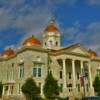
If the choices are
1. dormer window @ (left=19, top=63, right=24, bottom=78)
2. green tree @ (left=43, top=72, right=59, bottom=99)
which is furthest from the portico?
dormer window @ (left=19, top=63, right=24, bottom=78)

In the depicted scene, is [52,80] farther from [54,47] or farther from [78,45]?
[54,47]

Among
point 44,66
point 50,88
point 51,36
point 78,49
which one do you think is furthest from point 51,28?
point 50,88

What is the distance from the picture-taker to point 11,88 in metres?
55.4

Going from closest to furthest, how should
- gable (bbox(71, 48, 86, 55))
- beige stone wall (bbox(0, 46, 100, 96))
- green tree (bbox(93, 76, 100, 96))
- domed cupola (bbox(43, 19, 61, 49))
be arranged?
beige stone wall (bbox(0, 46, 100, 96))
gable (bbox(71, 48, 86, 55))
green tree (bbox(93, 76, 100, 96))
domed cupola (bbox(43, 19, 61, 49))

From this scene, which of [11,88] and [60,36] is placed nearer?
[11,88]

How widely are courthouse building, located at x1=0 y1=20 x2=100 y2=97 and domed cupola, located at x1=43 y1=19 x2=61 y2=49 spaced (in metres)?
9.49

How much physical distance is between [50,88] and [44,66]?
6007 millimetres

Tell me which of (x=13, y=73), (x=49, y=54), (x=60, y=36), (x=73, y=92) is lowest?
(x=73, y=92)

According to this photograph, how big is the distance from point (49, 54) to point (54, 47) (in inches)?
419

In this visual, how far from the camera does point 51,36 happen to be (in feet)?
224

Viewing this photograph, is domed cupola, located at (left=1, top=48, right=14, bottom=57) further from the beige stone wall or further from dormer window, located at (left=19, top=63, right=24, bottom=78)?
dormer window, located at (left=19, top=63, right=24, bottom=78)

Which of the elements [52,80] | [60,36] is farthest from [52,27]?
[52,80]

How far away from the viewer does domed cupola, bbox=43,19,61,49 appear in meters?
68.4

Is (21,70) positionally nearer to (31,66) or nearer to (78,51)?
(31,66)
